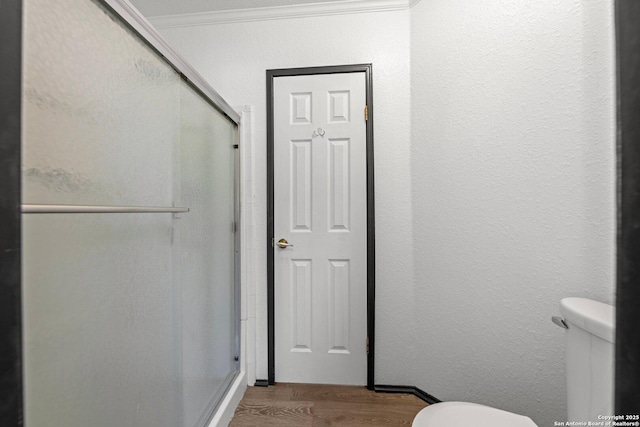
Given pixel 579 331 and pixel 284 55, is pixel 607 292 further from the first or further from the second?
pixel 284 55

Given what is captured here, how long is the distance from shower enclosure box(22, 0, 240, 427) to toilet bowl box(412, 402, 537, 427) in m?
0.92

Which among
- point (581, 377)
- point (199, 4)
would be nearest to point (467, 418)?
point (581, 377)

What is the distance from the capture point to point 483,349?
4.50ft

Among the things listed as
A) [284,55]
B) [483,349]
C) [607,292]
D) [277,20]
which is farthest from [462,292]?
[277,20]

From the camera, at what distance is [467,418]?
3.20 ft

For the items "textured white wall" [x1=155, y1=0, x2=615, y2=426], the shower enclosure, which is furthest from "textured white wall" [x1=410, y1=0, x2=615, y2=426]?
the shower enclosure

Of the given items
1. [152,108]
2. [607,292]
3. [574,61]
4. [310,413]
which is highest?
[574,61]

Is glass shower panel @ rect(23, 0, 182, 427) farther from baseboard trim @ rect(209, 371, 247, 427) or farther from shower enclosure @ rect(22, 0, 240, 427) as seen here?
baseboard trim @ rect(209, 371, 247, 427)

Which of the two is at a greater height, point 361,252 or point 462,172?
point 462,172

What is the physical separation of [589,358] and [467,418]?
421 mm

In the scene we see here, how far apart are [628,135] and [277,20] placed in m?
2.10

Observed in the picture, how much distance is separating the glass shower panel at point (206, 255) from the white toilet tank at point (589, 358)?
136cm

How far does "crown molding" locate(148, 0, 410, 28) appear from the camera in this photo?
1.73m

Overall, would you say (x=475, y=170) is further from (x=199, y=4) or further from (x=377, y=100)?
(x=199, y=4)
